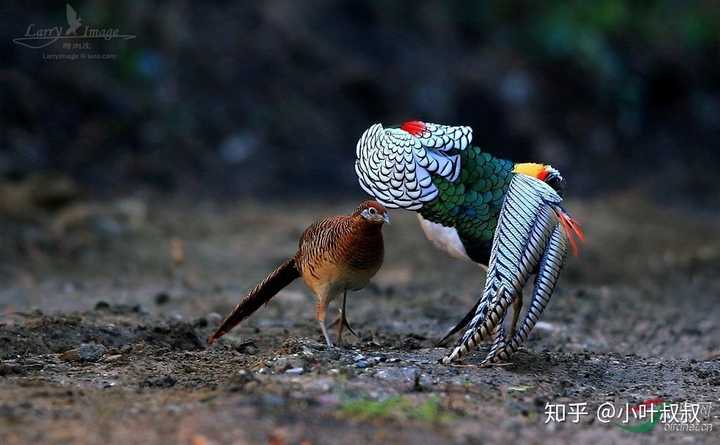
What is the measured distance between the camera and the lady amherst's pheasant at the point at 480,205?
5.29 m

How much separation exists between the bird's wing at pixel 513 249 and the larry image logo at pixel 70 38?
8.36 m

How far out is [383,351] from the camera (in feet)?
18.4

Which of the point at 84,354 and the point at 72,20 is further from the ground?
the point at 72,20

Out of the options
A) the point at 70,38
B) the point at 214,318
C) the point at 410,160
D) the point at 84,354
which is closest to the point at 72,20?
the point at 70,38

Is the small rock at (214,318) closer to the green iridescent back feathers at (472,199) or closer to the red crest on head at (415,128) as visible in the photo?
the green iridescent back feathers at (472,199)

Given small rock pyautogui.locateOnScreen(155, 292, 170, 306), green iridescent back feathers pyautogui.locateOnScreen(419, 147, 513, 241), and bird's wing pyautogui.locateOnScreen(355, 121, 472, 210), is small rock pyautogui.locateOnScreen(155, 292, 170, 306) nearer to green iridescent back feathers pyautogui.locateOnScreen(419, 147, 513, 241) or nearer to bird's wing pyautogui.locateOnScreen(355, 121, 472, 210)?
bird's wing pyautogui.locateOnScreen(355, 121, 472, 210)

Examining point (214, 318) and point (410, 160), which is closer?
point (410, 160)

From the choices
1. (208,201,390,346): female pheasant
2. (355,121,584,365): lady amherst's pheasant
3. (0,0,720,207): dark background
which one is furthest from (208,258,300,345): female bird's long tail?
(0,0,720,207): dark background

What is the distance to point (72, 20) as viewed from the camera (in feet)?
40.7

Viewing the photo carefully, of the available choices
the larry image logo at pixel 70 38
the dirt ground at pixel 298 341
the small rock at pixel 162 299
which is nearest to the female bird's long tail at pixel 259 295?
the dirt ground at pixel 298 341

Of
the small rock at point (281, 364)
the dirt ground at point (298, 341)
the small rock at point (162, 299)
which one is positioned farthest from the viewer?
the small rock at point (162, 299)

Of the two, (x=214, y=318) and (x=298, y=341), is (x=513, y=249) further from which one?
(x=214, y=318)

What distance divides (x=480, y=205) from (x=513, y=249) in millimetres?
304

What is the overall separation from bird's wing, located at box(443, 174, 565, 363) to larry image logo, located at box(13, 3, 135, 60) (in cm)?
836
